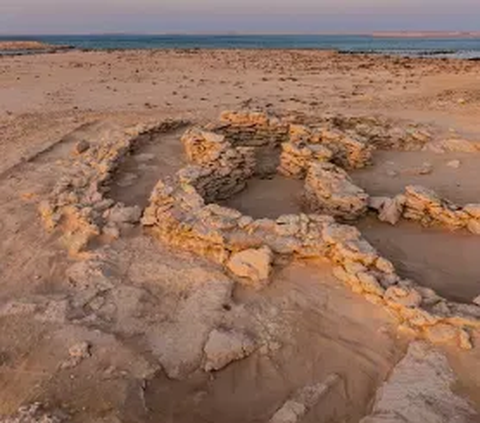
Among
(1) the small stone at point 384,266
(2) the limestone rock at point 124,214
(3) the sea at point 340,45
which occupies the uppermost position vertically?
(1) the small stone at point 384,266

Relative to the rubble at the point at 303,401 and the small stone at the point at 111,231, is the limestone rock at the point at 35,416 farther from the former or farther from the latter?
the small stone at the point at 111,231

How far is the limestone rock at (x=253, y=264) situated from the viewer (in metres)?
6.36

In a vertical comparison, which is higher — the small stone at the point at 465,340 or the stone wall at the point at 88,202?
the small stone at the point at 465,340

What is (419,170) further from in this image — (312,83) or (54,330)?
(312,83)

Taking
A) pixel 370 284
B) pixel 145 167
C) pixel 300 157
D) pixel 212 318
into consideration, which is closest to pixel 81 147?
pixel 145 167

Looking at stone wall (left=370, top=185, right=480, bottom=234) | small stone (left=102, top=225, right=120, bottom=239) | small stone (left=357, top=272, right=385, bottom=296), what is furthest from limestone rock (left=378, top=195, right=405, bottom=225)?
small stone (left=102, top=225, right=120, bottom=239)

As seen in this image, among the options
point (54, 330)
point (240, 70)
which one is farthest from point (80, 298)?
point (240, 70)

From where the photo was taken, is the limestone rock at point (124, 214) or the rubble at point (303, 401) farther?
the limestone rock at point (124, 214)

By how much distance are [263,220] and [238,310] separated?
146cm

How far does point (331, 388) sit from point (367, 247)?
6.55ft

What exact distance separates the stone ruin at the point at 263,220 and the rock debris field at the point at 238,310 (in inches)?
1.0

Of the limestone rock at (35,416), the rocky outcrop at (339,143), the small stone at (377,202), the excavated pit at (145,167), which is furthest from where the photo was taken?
the rocky outcrop at (339,143)

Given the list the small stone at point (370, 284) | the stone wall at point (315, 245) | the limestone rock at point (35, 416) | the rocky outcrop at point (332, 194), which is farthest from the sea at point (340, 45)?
the limestone rock at point (35, 416)

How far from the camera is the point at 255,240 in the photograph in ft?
21.9
